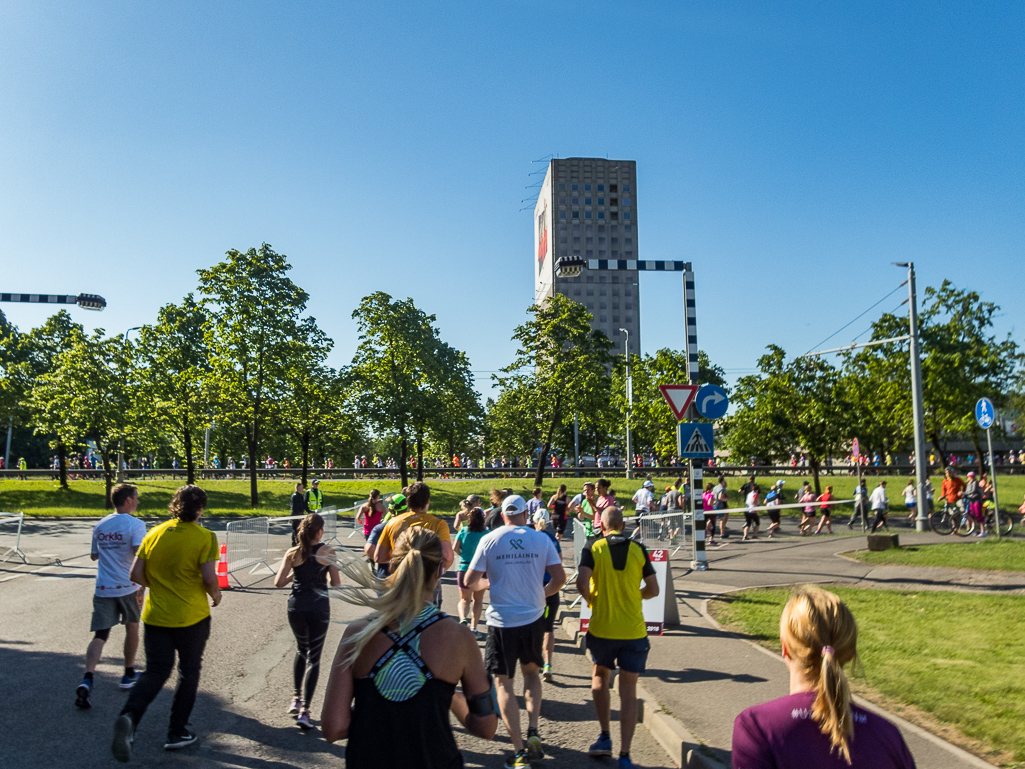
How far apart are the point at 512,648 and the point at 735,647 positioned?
13.3 feet

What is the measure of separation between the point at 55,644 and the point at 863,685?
8809 mm

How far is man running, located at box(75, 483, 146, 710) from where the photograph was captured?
6.81 meters

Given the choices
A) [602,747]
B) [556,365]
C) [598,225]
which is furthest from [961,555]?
[598,225]

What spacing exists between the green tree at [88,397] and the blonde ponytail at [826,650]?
3590 cm

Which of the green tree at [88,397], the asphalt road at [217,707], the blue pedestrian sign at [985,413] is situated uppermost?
the green tree at [88,397]

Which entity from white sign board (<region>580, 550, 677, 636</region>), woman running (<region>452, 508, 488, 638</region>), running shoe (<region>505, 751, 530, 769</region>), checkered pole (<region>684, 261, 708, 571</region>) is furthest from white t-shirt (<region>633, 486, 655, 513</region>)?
running shoe (<region>505, 751, 530, 769</region>)

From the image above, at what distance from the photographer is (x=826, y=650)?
221 centimetres

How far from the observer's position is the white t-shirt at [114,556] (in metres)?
6.84

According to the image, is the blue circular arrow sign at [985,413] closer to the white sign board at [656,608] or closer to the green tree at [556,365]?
the white sign board at [656,608]

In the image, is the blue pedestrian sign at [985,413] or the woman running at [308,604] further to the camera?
the blue pedestrian sign at [985,413]

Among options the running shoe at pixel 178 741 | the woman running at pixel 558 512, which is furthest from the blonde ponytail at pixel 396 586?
the woman running at pixel 558 512

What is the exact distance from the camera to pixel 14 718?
19.9ft

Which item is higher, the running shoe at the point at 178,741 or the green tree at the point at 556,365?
the green tree at the point at 556,365

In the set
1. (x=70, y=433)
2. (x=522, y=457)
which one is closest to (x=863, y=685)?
(x=70, y=433)
